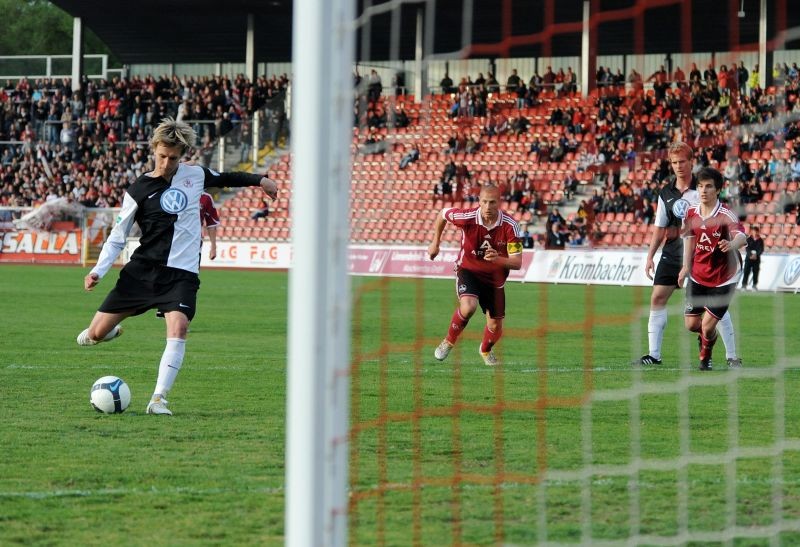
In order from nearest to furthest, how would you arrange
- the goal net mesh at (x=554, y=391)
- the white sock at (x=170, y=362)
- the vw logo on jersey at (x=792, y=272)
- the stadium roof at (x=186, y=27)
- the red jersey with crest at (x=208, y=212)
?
the goal net mesh at (x=554, y=391)
the white sock at (x=170, y=362)
the red jersey with crest at (x=208, y=212)
the vw logo on jersey at (x=792, y=272)
the stadium roof at (x=186, y=27)

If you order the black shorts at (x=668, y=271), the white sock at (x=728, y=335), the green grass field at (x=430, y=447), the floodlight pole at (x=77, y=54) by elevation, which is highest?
the floodlight pole at (x=77, y=54)

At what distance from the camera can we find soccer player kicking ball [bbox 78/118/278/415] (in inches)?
325

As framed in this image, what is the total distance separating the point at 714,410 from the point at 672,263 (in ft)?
10.5

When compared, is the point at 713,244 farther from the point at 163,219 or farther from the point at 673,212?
the point at 163,219

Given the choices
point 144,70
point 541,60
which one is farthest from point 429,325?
point 144,70

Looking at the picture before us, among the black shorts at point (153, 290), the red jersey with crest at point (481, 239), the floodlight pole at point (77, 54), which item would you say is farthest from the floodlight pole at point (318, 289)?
the floodlight pole at point (77, 54)

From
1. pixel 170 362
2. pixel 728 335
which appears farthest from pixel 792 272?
pixel 170 362

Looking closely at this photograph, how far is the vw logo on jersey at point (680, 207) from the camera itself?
1160 centimetres

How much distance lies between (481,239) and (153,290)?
4173 mm

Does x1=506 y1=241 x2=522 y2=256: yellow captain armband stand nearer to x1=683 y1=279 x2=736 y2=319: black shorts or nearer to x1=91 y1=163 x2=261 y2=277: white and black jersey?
x1=683 y1=279 x2=736 y2=319: black shorts

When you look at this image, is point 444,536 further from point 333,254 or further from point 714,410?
point 714,410

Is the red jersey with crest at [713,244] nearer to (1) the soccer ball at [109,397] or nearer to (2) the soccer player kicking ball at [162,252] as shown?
(2) the soccer player kicking ball at [162,252]

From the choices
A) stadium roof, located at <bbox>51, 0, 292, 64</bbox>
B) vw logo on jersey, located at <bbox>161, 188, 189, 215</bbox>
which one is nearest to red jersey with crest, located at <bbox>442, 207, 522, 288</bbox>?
vw logo on jersey, located at <bbox>161, 188, 189, 215</bbox>

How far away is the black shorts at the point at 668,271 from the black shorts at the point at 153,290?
209 inches
